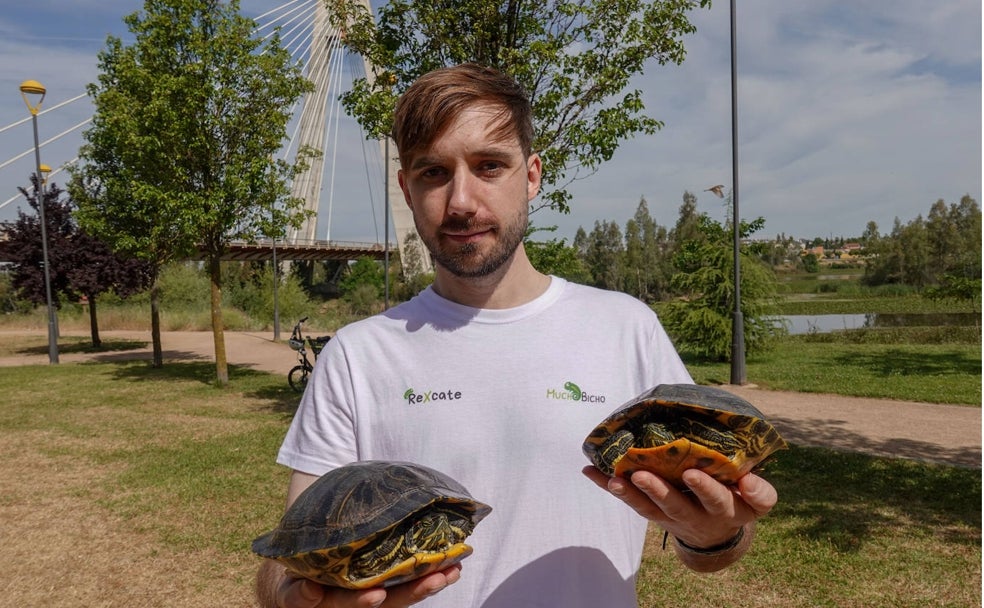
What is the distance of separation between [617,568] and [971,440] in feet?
32.5

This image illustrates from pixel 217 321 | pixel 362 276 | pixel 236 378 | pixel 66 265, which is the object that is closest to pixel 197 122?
pixel 217 321

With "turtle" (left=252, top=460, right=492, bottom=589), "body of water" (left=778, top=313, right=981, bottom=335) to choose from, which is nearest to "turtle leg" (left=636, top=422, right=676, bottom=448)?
"turtle" (left=252, top=460, right=492, bottom=589)

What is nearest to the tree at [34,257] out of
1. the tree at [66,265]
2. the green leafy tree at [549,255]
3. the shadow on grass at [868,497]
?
the tree at [66,265]

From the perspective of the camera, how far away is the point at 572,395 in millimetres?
2109

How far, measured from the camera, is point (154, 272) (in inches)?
778

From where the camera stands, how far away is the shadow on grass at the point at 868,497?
6.18 m

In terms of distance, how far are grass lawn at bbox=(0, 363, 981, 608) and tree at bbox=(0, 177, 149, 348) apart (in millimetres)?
13685

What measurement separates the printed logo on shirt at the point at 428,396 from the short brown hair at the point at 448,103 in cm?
77

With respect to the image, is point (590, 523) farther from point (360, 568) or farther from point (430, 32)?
point (430, 32)

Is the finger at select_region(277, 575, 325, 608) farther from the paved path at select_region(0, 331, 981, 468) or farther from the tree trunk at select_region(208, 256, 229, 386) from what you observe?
the tree trunk at select_region(208, 256, 229, 386)

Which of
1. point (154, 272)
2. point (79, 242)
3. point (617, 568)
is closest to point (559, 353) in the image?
point (617, 568)

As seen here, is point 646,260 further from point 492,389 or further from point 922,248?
point 492,389

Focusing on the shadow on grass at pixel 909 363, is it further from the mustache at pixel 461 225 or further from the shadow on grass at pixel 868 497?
the mustache at pixel 461 225

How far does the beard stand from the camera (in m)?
2.12
